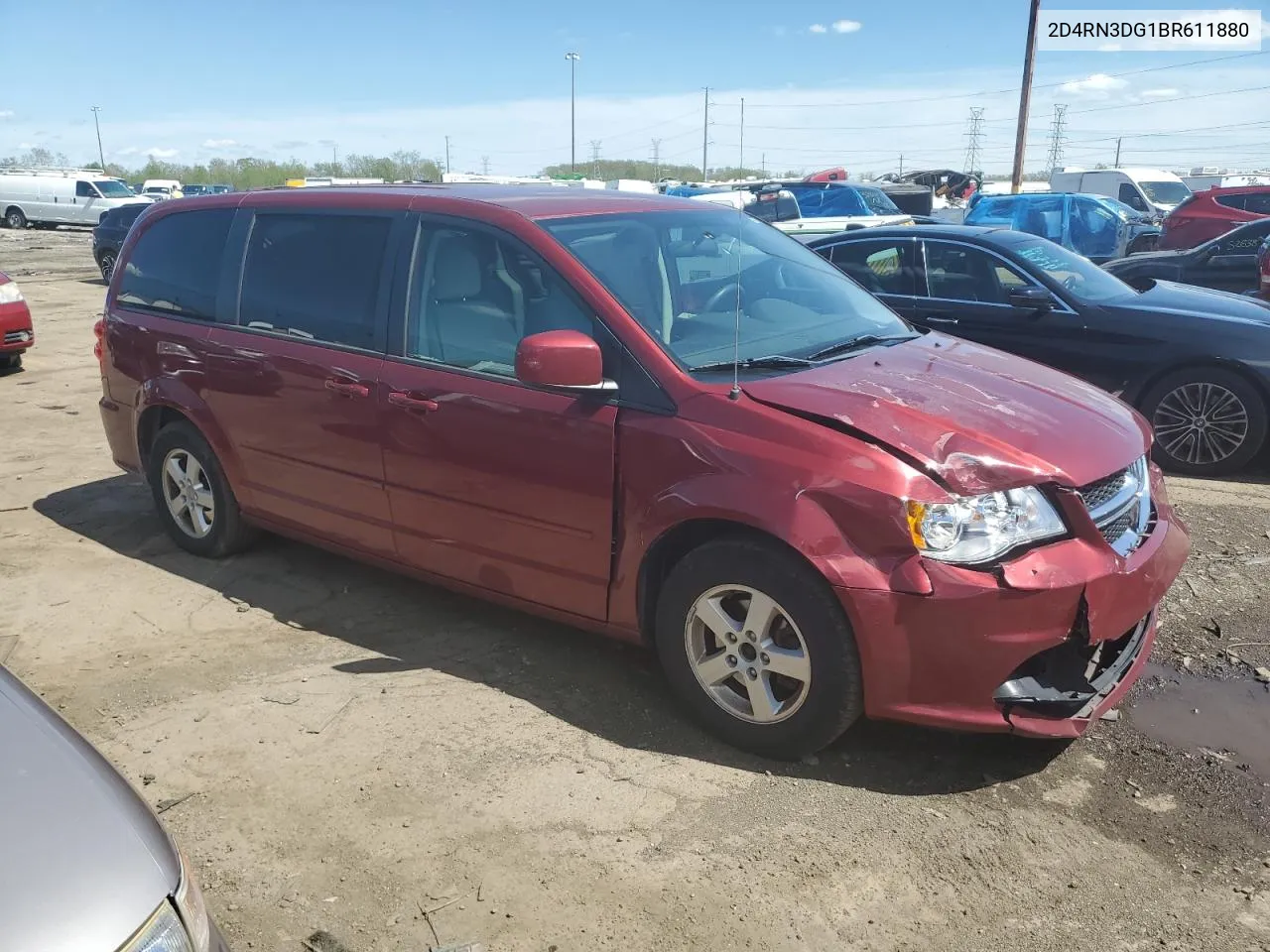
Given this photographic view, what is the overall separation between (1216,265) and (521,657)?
10.6 m

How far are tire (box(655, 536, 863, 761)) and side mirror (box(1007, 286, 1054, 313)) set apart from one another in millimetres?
4677

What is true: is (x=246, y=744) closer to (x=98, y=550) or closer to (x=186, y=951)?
(x=186, y=951)

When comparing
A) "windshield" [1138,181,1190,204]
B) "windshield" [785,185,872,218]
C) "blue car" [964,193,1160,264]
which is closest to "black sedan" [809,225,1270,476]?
"blue car" [964,193,1160,264]

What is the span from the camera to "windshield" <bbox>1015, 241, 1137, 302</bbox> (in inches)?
282

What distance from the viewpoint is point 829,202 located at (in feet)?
63.0

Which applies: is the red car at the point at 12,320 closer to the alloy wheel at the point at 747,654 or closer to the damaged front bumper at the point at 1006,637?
the alloy wheel at the point at 747,654

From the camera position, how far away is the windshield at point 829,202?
62.2 feet

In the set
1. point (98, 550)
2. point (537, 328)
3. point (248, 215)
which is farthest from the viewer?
point (98, 550)

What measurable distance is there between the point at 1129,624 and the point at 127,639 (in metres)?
3.96

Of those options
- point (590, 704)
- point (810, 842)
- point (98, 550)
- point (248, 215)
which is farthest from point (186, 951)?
point (98, 550)

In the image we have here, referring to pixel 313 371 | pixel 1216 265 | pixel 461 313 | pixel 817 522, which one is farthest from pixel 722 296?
pixel 1216 265

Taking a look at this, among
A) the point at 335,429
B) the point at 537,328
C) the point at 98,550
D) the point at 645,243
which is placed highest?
the point at 645,243

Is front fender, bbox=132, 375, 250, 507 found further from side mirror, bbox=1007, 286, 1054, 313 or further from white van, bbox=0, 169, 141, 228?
white van, bbox=0, 169, 141, 228

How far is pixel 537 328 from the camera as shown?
3766 millimetres
